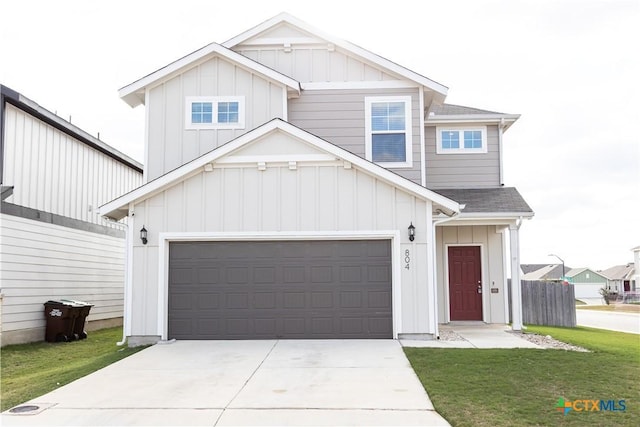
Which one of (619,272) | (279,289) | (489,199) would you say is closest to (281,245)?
(279,289)

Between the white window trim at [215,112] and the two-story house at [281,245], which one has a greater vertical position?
the white window trim at [215,112]

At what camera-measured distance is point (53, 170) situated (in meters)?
14.9

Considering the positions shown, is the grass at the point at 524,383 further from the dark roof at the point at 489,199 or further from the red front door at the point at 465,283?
the red front door at the point at 465,283

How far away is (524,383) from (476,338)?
4379 millimetres

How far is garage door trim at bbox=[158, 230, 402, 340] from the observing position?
38.6 ft

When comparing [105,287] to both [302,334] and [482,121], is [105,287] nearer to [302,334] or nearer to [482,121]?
[302,334]

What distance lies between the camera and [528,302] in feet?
56.7

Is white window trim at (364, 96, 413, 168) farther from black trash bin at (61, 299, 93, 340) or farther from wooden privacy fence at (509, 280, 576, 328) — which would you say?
black trash bin at (61, 299, 93, 340)

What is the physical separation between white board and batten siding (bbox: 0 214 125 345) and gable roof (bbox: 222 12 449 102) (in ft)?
20.7

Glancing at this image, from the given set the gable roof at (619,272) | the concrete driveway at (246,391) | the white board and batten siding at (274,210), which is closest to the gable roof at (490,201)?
the white board and batten siding at (274,210)

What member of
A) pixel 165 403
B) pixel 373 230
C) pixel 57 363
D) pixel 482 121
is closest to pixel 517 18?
pixel 482 121

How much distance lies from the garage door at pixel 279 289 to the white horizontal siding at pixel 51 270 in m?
3.63

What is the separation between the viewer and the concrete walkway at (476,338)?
36.0 ft

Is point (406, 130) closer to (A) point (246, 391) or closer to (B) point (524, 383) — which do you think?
(B) point (524, 383)
